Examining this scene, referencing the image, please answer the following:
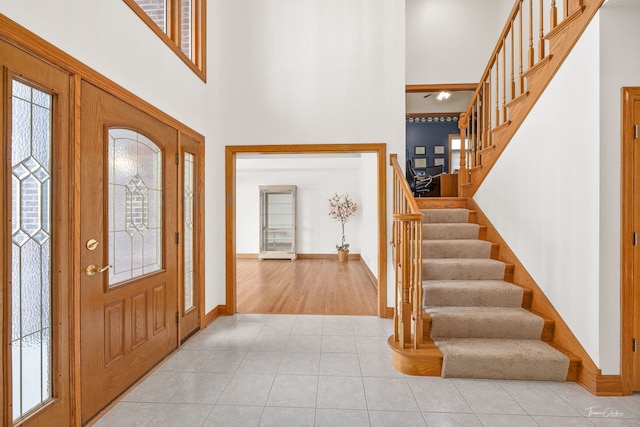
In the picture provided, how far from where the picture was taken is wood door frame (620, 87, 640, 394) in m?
2.09

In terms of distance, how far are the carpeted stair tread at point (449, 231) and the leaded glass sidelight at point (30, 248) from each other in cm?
336

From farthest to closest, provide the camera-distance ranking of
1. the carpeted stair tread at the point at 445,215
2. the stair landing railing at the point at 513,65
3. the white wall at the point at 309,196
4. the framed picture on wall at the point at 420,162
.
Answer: the framed picture on wall at the point at 420,162
the white wall at the point at 309,196
the carpeted stair tread at the point at 445,215
the stair landing railing at the point at 513,65

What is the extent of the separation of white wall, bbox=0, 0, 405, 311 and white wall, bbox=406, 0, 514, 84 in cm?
211


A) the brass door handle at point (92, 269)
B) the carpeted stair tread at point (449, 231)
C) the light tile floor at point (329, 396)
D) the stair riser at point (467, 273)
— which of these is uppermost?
the carpeted stair tread at point (449, 231)

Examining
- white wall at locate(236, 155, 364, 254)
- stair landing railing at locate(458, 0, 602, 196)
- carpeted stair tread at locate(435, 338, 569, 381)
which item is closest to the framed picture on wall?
white wall at locate(236, 155, 364, 254)

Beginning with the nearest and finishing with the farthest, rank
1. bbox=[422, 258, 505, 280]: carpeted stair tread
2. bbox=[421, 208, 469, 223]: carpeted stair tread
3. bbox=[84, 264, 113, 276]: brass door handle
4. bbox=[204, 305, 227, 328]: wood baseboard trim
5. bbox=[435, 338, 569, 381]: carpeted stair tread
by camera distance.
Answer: bbox=[84, 264, 113, 276]: brass door handle, bbox=[435, 338, 569, 381]: carpeted stair tread, bbox=[422, 258, 505, 280]: carpeted stair tread, bbox=[204, 305, 227, 328]: wood baseboard trim, bbox=[421, 208, 469, 223]: carpeted stair tread

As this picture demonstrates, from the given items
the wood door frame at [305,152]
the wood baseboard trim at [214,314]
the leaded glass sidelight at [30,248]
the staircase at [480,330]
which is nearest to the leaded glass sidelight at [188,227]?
the wood baseboard trim at [214,314]

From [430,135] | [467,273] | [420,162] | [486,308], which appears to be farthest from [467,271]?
[430,135]

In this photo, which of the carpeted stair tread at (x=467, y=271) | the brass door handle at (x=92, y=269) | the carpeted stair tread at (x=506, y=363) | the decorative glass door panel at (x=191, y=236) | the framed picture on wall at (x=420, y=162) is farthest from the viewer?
the framed picture on wall at (x=420, y=162)

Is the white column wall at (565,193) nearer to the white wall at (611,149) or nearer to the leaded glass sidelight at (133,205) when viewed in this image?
the white wall at (611,149)

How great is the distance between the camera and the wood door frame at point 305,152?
144 inches

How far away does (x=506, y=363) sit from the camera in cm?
232

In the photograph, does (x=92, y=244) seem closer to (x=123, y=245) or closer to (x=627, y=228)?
(x=123, y=245)

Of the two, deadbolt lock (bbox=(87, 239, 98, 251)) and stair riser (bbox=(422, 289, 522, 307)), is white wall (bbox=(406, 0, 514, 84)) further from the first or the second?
deadbolt lock (bbox=(87, 239, 98, 251))
